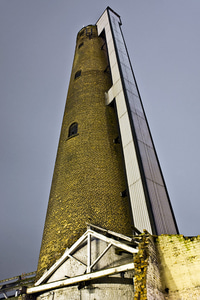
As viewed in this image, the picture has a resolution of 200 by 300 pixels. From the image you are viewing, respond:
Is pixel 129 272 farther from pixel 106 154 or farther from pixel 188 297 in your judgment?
pixel 106 154

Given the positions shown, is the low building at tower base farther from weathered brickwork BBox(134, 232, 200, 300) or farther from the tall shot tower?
the tall shot tower

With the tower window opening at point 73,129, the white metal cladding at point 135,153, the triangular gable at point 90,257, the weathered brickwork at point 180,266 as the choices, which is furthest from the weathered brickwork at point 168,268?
the tower window opening at point 73,129

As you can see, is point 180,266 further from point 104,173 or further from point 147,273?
point 104,173

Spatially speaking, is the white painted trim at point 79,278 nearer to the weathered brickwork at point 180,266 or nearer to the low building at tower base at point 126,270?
the low building at tower base at point 126,270

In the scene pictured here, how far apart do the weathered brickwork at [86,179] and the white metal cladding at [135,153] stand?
2.37 ft

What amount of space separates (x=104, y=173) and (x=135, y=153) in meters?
1.67

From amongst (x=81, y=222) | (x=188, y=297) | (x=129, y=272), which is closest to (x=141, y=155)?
(x=81, y=222)

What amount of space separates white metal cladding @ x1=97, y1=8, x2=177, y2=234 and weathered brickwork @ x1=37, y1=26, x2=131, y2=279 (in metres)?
0.72

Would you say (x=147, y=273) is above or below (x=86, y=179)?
below

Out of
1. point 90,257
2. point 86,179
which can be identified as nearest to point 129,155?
point 86,179

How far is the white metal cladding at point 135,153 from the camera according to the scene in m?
9.43

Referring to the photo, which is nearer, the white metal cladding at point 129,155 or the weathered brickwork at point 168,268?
the weathered brickwork at point 168,268

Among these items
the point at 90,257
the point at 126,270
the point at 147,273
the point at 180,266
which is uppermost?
the point at 90,257

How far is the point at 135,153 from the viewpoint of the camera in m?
11.4
